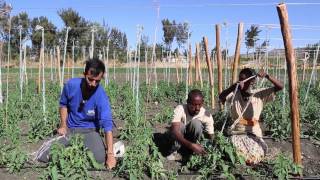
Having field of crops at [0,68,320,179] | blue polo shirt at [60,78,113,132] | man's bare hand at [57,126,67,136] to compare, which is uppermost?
blue polo shirt at [60,78,113,132]

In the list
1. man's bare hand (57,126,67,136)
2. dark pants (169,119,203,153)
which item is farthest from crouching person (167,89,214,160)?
man's bare hand (57,126,67,136)

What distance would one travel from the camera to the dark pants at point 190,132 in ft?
16.6

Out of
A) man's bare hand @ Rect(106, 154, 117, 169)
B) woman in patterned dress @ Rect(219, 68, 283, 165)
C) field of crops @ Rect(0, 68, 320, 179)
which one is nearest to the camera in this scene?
field of crops @ Rect(0, 68, 320, 179)

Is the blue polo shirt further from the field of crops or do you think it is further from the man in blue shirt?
the field of crops

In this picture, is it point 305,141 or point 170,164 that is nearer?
point 170,164

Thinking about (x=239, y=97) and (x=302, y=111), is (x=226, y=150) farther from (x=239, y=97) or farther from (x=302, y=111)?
(x=302, y=111)

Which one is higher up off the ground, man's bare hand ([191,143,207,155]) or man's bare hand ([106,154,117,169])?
man's bare hand ([191,143,207,155])

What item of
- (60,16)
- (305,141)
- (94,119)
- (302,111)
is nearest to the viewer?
(94,119)

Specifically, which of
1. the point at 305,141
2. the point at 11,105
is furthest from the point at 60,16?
the point at 305,141

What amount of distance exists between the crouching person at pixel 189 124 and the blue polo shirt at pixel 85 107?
2.88ft

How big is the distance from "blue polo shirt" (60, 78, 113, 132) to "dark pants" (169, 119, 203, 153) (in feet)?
3.16

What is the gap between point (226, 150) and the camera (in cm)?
447

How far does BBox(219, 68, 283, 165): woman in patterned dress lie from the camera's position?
5.21 m

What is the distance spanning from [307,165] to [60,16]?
32.7m
